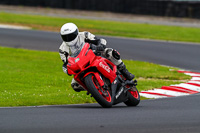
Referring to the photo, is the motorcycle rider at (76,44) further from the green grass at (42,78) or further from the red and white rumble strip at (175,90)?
the red and white rumble strip at (175,90)

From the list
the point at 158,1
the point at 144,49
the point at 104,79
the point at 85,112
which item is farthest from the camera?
the point at 158,1

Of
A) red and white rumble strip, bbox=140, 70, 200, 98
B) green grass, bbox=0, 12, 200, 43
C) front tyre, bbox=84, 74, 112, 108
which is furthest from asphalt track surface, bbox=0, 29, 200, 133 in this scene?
green grass, bbox=0, 12, 200, 43

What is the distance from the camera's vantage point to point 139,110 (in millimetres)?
8297

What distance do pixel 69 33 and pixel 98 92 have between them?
1190 millimetres

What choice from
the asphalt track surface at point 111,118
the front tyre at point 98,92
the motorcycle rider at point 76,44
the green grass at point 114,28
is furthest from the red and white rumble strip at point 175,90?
the green grass at point 114,28

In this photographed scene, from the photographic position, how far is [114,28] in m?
30.6

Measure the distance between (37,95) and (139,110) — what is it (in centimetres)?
290

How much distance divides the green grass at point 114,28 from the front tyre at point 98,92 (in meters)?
17.7

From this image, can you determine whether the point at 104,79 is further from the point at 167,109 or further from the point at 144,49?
the point at 144,49

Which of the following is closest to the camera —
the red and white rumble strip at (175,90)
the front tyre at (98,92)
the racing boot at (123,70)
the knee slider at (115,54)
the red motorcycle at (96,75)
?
the front tyre at (98,92)

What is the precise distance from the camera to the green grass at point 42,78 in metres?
9.96

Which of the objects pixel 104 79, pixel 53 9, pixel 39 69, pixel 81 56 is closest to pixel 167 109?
pixel 104 79

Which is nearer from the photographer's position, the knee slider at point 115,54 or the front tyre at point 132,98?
the knee slider at point 115,54

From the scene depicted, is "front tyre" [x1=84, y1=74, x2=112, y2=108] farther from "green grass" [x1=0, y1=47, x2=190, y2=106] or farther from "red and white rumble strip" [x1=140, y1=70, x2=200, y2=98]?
"red and white rumble strip" [x1=140, y1=70, x2=200, y2=98]
